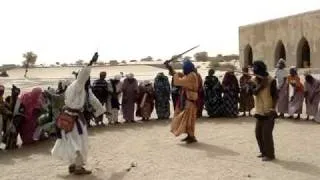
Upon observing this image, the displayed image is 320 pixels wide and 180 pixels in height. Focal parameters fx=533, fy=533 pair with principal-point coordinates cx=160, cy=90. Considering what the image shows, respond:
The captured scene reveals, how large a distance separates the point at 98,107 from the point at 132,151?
1747mm

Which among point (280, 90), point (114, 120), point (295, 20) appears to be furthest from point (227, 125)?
point (295, 20)

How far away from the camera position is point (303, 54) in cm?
2789

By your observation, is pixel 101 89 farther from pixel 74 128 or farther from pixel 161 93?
pixel 74 128

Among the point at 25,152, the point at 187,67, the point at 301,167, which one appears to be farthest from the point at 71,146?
the point at 301,167

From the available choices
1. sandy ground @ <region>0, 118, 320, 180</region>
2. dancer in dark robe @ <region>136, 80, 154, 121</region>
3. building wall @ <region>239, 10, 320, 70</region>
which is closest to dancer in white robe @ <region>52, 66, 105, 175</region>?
sandy ground @ <region>0, 118, 320, 180</region>

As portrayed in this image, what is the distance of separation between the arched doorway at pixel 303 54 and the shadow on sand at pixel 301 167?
1921cm

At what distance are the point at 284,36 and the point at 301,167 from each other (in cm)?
2054

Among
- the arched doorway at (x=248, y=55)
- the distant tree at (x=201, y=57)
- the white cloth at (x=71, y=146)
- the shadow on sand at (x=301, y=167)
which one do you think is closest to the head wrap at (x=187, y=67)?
the shadow on sand at (x=301, y=167)

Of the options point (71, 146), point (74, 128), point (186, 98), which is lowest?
point (71, 146)

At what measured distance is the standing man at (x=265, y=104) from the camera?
343 inches

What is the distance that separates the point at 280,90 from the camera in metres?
14.1

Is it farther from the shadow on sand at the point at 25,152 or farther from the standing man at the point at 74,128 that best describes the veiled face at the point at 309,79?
the standing man at the point at 74,128

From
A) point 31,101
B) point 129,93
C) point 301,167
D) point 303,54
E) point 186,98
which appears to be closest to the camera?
point 301,167

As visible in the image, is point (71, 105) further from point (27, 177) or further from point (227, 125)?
point (227, 125)
